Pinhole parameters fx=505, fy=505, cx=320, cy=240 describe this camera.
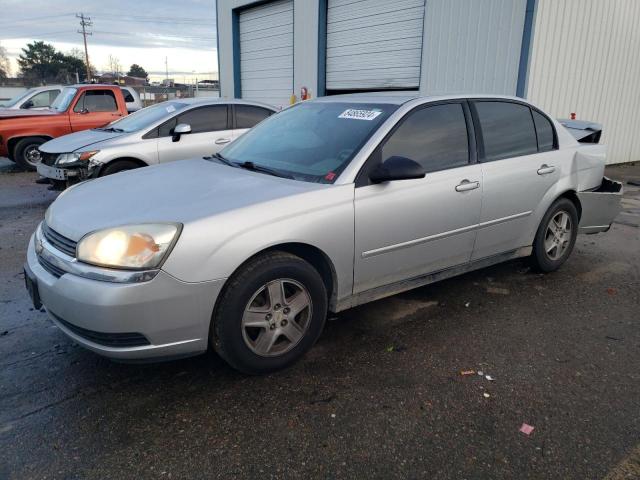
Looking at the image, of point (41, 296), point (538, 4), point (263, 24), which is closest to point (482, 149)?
point (41, 296)

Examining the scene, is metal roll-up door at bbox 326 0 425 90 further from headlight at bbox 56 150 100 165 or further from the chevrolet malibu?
the chevrolet malibu

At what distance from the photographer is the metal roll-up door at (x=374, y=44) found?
11586mm

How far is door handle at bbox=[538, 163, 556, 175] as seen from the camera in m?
4.27

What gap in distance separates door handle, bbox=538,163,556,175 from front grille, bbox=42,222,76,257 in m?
3.58

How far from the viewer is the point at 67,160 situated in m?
6.89

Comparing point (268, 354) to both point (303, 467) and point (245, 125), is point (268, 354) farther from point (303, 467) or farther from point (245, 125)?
point (245, 125)

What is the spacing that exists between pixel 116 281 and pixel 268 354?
3.12 ft

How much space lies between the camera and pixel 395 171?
10.3 feet

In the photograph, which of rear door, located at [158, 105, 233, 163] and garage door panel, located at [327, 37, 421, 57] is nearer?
rear door, located at [158, 105, 233, 163]

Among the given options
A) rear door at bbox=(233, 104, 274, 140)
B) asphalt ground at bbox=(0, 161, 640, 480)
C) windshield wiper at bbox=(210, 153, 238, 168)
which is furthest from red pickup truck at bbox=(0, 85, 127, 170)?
windshield wiper at bbox=(210, 153, 238, 168)

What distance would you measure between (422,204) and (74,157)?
537 cm

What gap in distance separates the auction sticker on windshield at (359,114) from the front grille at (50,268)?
2.13 metres

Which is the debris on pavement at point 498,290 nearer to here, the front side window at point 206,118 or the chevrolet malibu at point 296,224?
the chevrolet malibu at point 296,224

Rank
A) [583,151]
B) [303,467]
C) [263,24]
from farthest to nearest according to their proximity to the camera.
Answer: [263,24], [583,151], [303,467]
